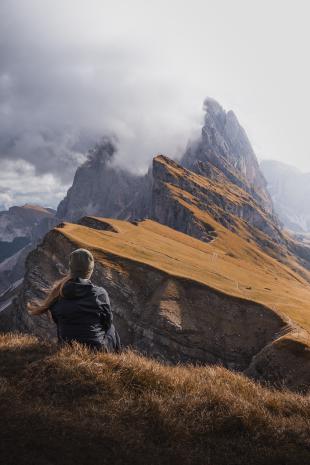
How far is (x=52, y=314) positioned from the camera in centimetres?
1094

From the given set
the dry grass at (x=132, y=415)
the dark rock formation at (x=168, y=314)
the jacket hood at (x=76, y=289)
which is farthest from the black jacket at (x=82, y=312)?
the dark rock formation at (x=168, y=314)

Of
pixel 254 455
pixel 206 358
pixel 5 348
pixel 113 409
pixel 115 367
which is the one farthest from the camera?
pixel 206 358

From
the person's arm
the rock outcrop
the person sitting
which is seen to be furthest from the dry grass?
the rock outcrop

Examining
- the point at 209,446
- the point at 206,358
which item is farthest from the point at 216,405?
the point at 206,358

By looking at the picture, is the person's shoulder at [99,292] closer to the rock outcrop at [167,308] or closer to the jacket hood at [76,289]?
the jacket hood at [76,289]

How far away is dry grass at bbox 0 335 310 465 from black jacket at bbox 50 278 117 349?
0.75 m

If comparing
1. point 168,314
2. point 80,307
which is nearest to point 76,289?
point 80,307

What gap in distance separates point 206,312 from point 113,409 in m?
57.7

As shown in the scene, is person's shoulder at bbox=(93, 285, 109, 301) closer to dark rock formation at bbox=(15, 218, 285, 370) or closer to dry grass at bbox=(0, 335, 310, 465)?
dry grass at bbox=(0, 335, 310, 465)

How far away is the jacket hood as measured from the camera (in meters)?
10.5

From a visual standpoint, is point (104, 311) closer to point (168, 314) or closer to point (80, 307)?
point (80, 307)

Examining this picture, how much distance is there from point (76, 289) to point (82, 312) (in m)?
0.58

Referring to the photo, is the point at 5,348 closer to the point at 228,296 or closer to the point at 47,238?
the point at 228,296

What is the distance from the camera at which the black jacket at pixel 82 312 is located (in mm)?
10555
